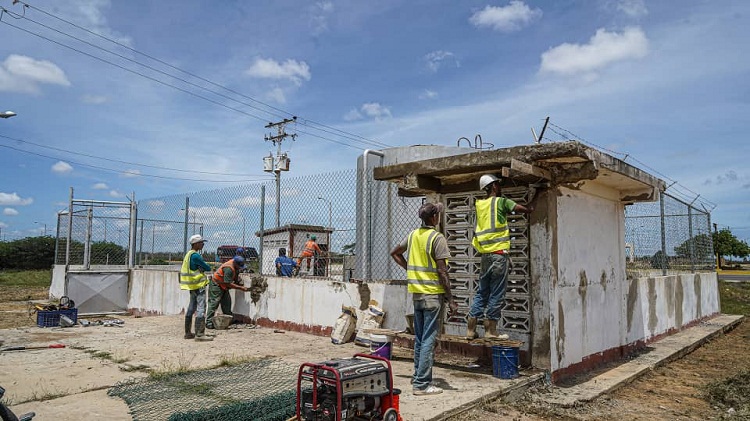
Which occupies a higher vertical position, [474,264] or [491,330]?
[474,264]

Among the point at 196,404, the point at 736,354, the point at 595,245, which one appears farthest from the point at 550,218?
the point at 736,354

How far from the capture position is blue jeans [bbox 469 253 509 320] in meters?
5.96

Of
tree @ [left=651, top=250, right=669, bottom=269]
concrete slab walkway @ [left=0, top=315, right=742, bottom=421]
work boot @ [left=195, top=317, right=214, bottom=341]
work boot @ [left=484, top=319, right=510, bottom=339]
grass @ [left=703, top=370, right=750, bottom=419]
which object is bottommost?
grass @ [left=703, top=370, right=750, bottom=419]

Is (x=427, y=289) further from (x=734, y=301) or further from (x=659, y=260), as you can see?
(x=734, y=301)

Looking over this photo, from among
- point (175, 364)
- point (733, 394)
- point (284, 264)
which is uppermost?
point (284, 264)

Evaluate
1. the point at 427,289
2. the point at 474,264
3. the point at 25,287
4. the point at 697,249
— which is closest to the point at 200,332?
the point at 474,264

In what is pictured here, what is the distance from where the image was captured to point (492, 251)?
5.99 metres

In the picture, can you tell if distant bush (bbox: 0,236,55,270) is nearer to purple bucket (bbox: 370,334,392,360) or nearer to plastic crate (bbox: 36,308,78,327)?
plastic crate (bbox: 36,308,78,327)

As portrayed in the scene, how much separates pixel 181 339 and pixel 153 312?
5291 mm

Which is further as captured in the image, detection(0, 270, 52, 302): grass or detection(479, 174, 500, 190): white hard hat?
detection(0, 270, 52, 302): grass

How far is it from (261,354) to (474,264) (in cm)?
331

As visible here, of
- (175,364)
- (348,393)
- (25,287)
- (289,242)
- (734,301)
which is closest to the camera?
(348,393)

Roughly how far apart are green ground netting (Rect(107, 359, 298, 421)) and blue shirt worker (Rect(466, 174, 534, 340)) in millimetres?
2359

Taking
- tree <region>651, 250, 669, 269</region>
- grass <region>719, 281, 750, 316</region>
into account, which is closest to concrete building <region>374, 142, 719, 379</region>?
tree <region>651, 250, 669, 269</region>
